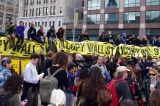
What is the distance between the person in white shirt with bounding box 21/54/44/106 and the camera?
605 cm

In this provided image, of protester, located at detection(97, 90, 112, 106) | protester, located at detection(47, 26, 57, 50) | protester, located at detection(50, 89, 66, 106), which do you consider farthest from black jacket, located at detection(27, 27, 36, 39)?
protester, located at detection(50, 89, 66, 106)

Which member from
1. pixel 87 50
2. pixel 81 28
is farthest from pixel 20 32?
pixel 81 28

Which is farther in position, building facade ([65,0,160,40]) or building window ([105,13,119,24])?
building window ([105,13,119,24])

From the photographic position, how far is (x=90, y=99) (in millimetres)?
4590

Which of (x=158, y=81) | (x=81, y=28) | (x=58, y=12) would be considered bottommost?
(x=158, y=81)

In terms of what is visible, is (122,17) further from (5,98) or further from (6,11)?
(6,11)

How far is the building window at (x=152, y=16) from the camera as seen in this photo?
44281 mm

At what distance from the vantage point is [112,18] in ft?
164

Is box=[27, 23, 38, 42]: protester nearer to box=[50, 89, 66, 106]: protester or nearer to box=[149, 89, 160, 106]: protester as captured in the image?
box=[50, 89, 66, 106]: protester

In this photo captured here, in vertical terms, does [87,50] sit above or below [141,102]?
above

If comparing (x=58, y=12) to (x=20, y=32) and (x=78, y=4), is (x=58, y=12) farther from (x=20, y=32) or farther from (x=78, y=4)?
(x=20, y=32)

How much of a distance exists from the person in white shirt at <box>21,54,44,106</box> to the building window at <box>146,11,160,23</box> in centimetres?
4069

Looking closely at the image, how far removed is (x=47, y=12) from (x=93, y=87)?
214ft

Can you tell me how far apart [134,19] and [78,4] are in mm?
23842
